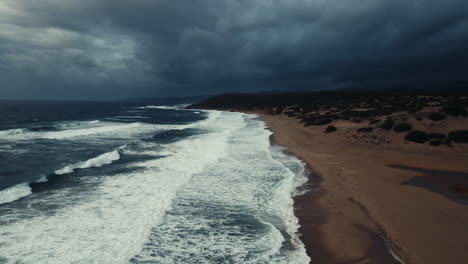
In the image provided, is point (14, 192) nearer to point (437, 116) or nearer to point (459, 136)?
point (459, 136)

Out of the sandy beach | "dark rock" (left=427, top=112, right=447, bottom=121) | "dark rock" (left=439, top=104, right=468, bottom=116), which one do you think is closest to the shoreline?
the sandy beach

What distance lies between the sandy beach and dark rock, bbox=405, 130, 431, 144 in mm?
3592

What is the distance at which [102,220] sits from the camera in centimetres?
1069

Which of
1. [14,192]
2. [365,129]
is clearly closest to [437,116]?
[365,129]

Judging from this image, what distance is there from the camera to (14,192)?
13.8 m

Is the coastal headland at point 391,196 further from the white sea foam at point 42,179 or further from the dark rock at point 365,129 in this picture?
the white sea foam at point 42,179

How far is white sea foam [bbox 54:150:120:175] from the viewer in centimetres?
1795

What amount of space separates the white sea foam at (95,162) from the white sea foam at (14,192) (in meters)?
2.69

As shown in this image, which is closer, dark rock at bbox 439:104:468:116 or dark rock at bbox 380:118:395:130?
dark rock at bbox 439:104:468:116

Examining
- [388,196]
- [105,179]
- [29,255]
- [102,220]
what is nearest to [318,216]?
[388,196]

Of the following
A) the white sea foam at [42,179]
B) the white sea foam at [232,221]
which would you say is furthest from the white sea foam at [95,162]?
the white sea foam at [232,221]

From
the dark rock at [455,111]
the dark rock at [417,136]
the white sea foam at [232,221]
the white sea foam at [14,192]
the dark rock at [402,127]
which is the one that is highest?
the dark rock at [455,111]

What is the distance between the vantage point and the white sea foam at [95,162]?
1795 cm

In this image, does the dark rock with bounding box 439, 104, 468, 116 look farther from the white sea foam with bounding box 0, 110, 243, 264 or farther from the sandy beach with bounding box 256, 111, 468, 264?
the white sea foam with bounding box 0, 110, 243, 264
